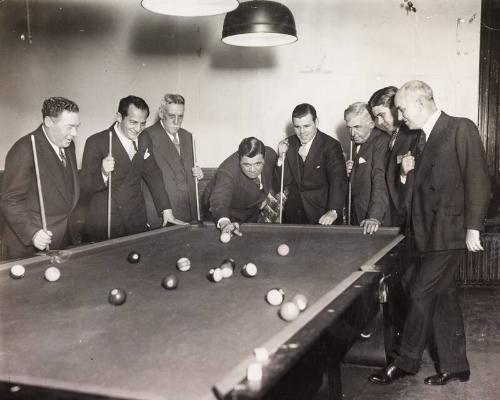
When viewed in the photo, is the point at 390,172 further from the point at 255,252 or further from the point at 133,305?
the point at 133,305

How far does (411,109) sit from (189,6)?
121 cm

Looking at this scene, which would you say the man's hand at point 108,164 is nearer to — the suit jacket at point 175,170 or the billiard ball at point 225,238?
the suit jacket at point 175,170

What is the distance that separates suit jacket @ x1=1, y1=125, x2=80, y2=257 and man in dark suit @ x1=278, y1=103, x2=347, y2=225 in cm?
161

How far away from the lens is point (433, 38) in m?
4.79

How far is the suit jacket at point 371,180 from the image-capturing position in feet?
11.4

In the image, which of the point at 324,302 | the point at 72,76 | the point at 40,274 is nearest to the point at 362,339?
the point at 324,302

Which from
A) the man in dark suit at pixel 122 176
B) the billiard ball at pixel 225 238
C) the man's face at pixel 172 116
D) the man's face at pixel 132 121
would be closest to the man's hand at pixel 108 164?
the man in dark suit at pixel 122 176

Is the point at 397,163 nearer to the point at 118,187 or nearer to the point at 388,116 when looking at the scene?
the point at 388,116

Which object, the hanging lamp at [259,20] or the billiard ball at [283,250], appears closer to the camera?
the billiard ball at [283,250]

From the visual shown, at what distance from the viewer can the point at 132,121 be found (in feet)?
12.2

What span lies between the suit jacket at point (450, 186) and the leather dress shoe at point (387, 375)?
62 cm

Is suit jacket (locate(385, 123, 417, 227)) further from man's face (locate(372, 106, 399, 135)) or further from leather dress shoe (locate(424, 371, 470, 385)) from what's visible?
leather dress shoe (locate(424, 371, 470, 385))

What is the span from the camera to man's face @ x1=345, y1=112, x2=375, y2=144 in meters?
3.75

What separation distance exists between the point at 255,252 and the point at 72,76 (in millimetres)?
3896
